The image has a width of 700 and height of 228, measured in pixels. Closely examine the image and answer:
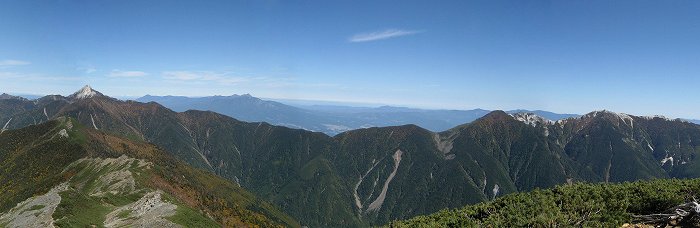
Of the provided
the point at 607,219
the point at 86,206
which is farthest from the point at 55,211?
the point at 607,219

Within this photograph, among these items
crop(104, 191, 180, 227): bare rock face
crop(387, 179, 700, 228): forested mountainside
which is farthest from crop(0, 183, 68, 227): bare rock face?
crop(387, 179, 700, 228): forested mountainside

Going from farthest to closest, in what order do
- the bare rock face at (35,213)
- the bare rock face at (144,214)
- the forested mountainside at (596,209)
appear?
the bare rock face at (144,214), the bare rock face at (35,213), the forested mountainside at (596,209)

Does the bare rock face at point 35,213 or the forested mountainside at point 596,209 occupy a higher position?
the forested mountainside at point 596,209

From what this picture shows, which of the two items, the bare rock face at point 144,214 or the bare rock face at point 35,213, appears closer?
the bare rock face at point 35,213

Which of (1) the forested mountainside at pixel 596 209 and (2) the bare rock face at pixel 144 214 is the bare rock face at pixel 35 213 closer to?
(2) the bare rock face at pixel 144 214

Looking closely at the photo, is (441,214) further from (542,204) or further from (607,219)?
Result: (607,219)

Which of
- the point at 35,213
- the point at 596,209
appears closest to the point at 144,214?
the point at 35,213

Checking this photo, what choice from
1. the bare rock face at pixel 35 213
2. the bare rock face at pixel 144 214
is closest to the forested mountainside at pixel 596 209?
the bare rock face at pixel 144 214
